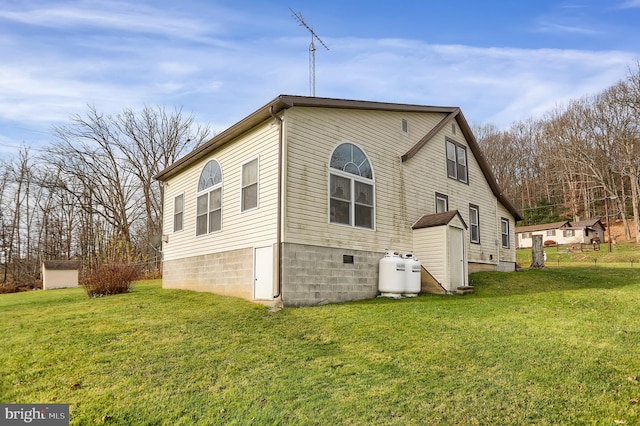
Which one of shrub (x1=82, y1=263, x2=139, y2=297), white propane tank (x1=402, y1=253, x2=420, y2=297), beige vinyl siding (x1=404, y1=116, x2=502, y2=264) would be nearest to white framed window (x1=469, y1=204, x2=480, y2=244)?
beige vinyl siding (x1=404, y1=116, x2=502, y2=264)

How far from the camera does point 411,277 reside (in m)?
11.6

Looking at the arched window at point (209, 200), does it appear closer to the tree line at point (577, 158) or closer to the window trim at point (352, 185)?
the window trim at point (352, 185)

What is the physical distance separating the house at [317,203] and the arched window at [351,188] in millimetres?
28

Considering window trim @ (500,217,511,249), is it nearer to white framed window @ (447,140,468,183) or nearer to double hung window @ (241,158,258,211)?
white framed window @ (447,140,468,183)

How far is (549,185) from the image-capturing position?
4831 centimetres

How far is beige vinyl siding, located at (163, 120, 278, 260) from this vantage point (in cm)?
1034

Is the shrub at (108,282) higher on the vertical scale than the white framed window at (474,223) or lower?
lower

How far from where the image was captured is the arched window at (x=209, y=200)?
41.8ft

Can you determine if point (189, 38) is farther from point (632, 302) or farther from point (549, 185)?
point (549, 185)

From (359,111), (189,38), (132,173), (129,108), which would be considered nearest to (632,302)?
(359,111)

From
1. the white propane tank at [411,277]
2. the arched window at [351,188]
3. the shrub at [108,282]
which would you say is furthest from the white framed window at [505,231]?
the shrub at [108,282]

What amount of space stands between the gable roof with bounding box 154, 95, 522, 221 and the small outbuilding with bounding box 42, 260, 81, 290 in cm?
868

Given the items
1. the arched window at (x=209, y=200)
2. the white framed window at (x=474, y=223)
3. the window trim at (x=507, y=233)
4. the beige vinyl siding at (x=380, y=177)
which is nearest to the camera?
the beige vinyl siding at (x=380, y=177)

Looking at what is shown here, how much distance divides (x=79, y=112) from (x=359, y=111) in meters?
24.7
